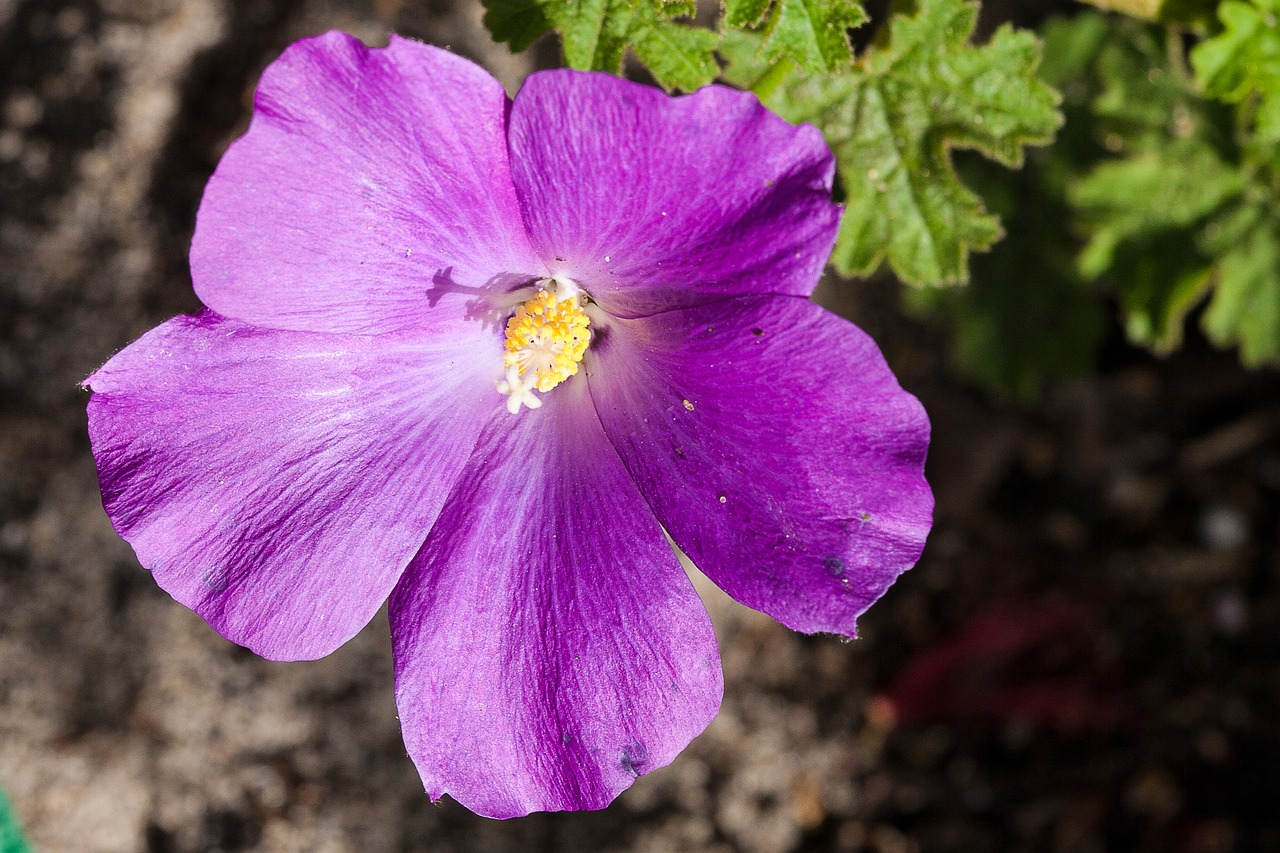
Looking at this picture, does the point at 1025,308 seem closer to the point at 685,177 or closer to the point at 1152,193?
the point at 1152,193

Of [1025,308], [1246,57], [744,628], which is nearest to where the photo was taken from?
[1246,57]

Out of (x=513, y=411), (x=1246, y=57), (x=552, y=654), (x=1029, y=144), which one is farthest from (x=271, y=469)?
(x=1246, y=57)

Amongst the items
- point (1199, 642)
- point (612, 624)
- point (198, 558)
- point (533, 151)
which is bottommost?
point (1199, 642)

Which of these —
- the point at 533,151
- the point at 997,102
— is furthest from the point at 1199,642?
the point at 533,151

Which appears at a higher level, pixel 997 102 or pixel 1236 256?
pixel 997 102

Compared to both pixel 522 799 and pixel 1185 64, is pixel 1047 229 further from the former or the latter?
pixel 522 799

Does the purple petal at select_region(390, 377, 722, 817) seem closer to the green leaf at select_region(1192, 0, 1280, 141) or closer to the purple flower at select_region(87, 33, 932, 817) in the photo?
the purple flower at select_region(87, 33, 932, 817)
